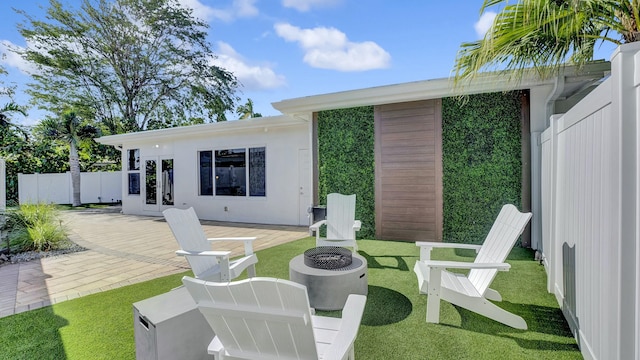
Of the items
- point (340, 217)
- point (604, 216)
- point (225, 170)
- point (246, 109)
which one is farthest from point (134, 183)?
point (604, 216)

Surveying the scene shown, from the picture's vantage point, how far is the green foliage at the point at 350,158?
6.61 metres

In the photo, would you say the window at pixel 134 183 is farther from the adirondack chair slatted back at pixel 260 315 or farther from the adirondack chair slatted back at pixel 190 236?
the adirondack chair slatted back at pixel 260 315

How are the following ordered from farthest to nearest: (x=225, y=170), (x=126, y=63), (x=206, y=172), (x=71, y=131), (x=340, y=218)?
(x=126, y=63) → (x=71, y=131) → (x=206, y=172) → (x=225, y=170) → (x=340, y=218)

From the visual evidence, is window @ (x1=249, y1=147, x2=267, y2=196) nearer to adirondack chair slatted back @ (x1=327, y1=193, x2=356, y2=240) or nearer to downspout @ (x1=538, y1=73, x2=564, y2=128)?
adirondack chair slatted back @ (x1=327, y1=193, x2=356, y2=240)

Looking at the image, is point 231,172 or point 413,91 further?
point 231,172

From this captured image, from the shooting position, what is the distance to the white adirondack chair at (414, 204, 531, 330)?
2.67 meters

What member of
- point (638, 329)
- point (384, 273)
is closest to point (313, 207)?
point (384, 273)

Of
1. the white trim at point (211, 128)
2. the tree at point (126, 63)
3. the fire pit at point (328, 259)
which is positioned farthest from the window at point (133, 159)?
the fire pit at point (328, 259)

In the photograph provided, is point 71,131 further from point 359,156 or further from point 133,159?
point 359,156

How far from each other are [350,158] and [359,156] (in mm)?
206

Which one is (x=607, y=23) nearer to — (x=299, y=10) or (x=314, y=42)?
(x=299, y=10)

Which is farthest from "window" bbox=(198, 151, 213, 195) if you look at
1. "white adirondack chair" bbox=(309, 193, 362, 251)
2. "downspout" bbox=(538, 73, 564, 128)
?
"downspout" bbox=(538, 73, 564, 128)

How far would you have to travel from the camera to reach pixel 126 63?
62.1ft

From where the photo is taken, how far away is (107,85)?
61.9ft
